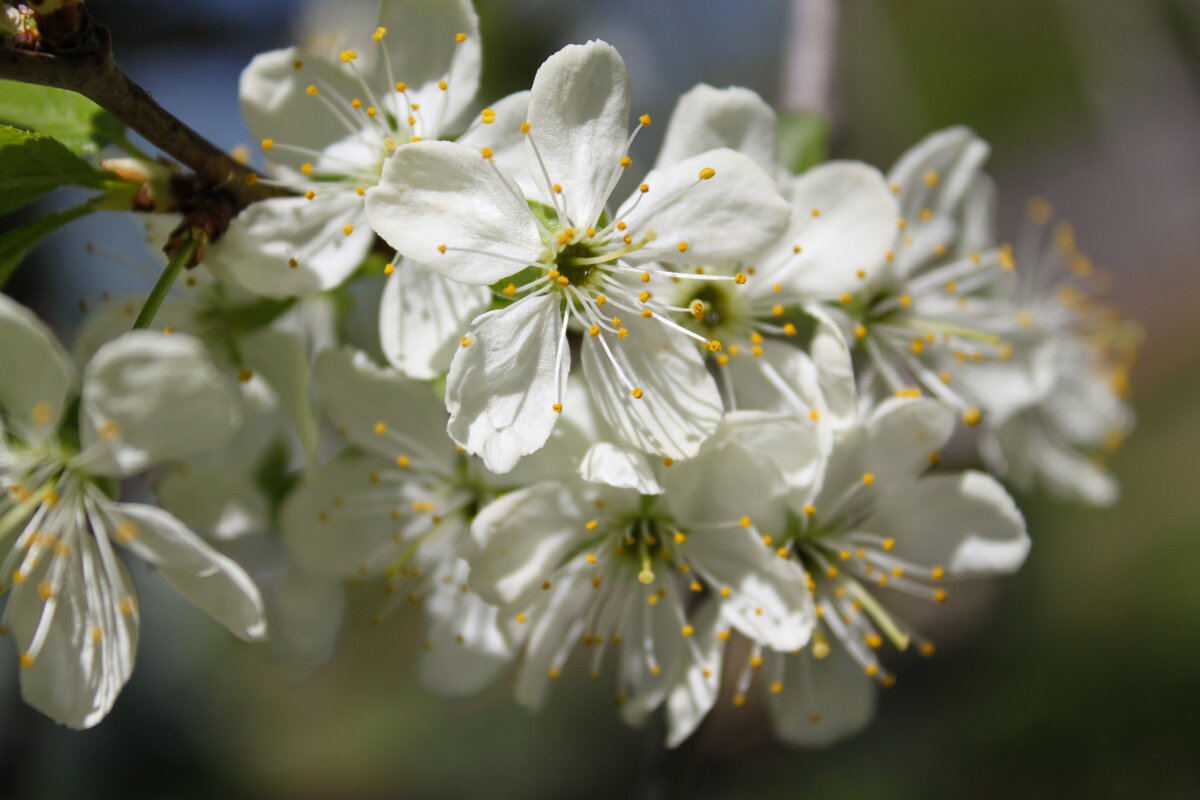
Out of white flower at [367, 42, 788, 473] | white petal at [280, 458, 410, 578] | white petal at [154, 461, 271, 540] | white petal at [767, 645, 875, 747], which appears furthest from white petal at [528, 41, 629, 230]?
white petal at [767, 645, 875, 747]

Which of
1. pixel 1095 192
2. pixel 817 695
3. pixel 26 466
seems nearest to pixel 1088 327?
pixel 817 695

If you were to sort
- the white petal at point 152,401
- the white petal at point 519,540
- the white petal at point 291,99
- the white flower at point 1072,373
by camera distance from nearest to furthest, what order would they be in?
1. the white petal at point 152,401
2. the white petal at point 519,540
3. the white petal at point 291,99
4. the white flower at point 1072,373

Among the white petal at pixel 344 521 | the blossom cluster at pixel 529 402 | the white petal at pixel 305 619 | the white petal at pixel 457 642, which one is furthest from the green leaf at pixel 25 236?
the white petal at pixel 457 642

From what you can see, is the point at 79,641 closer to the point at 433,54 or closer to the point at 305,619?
the point at 305,619

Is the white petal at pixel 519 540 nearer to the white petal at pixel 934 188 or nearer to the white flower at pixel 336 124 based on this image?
the white flower at pixel 336 124

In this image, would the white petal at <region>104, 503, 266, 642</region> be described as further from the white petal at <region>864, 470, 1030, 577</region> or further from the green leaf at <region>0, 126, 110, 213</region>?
the white petal at <region>864, 470, 1030, 577</region>

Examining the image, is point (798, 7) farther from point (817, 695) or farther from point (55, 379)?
point (55, 379)
